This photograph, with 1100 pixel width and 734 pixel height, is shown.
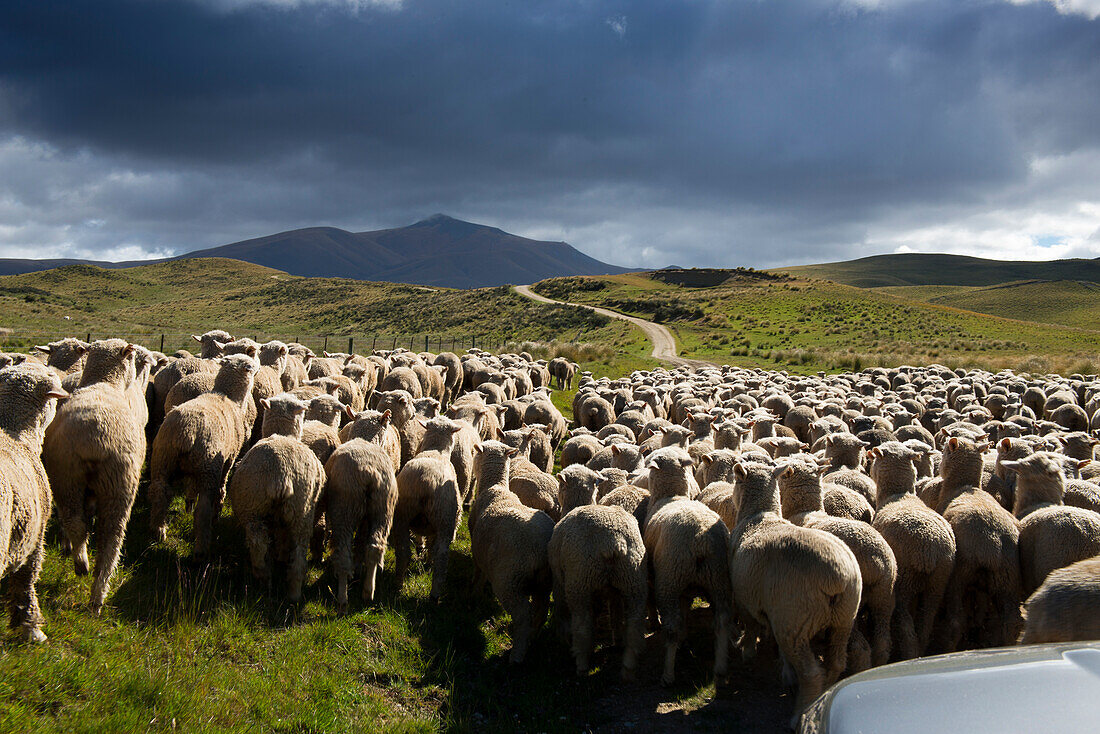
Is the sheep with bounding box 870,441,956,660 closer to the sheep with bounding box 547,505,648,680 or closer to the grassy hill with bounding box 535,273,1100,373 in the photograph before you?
the sheep with bounding box 547,505,648,680

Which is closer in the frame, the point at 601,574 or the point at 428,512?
the point at 601,574

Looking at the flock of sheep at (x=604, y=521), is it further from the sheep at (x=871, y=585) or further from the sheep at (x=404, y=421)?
the sheep at (x=404, y=421)

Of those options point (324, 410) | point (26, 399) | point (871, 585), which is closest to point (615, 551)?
point (871, 585)

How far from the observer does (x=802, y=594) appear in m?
5.06

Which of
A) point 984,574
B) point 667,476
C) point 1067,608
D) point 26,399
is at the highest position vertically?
point 26,399

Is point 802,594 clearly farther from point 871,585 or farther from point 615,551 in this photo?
point 615,551

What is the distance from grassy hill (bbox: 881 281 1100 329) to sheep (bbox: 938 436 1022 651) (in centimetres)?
12365

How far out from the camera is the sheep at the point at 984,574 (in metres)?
6.14

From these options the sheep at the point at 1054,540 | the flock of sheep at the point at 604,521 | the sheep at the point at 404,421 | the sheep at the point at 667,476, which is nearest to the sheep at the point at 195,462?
the flock of sheep at the point at 604,521

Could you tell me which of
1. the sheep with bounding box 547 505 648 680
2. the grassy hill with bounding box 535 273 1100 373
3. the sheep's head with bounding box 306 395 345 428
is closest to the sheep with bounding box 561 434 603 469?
the sheep's head with bounding box 306 395 345 428

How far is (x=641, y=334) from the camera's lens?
60844mm

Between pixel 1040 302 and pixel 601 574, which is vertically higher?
pixel 1040 302

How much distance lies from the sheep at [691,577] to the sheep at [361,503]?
10.3 feet

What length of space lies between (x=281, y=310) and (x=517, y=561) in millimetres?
109709
